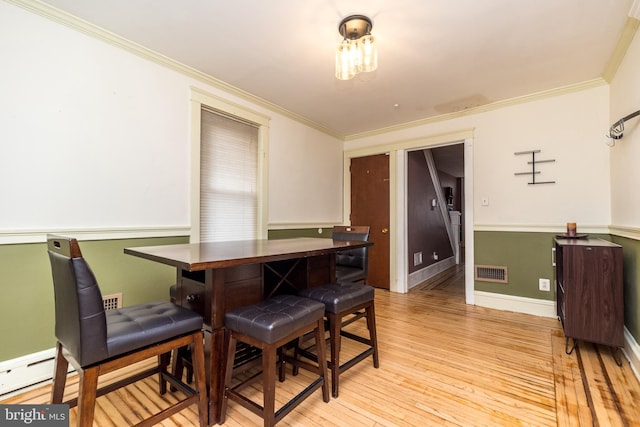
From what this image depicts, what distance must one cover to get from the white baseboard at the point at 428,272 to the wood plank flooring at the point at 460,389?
1.67m

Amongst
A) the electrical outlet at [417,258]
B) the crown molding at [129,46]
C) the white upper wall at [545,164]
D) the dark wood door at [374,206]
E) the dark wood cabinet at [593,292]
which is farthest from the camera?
the electrical outlet at [417,258]

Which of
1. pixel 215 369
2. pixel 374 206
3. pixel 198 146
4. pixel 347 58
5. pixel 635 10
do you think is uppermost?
pixel 635 10

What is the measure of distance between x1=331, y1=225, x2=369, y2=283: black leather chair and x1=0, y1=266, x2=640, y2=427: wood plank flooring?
0.56 metres

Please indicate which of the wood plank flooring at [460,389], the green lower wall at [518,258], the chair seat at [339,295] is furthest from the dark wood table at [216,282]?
the green lower wall at [518,258]

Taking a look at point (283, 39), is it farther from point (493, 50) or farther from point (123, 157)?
point (493, 50)

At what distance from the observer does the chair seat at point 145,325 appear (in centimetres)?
116

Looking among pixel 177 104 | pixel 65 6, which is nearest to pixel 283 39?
pixel 177 104

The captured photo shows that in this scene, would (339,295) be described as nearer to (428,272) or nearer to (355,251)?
(355,251)

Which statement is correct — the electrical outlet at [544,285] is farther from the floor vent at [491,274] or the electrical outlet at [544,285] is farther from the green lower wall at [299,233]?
the green lower wall at [299,233]

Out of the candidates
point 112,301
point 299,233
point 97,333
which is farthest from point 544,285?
point 112,301

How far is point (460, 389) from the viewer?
1786 mm

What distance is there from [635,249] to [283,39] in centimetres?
306

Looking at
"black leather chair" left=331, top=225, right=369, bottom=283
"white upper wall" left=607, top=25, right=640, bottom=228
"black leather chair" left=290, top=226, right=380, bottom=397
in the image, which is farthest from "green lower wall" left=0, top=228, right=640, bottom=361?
"black leather chair" left=331, top=225, right=369, bottom=283

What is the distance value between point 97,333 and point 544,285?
388cm
